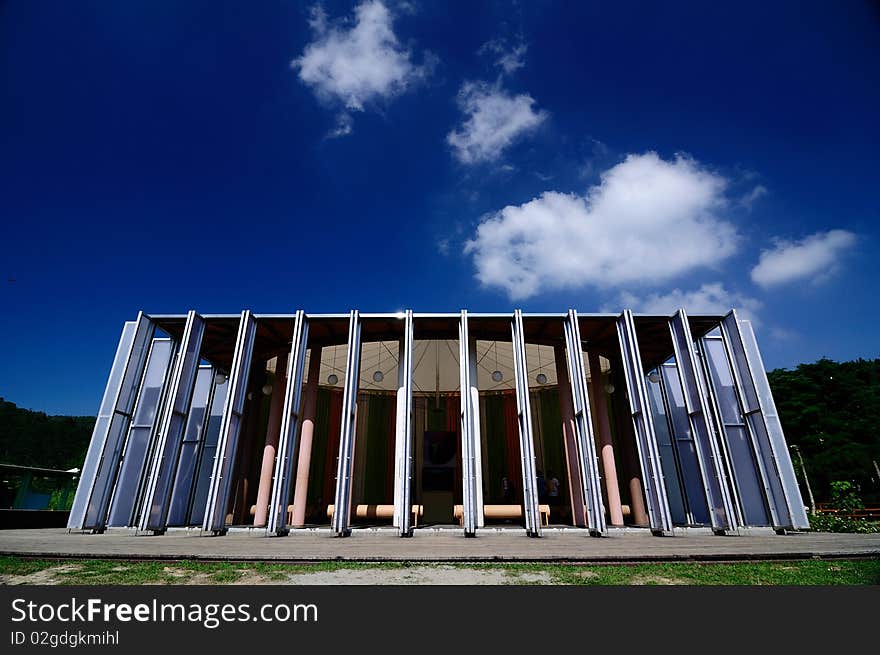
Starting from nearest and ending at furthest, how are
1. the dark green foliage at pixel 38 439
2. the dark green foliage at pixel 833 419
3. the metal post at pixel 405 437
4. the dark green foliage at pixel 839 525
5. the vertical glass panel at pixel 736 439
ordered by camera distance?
the metal post at pixel 405 437
the vertical glass panel at pixel 736 439
the dark green foliage at pixel 839 525
the dark green foliage at pixel 833 419
the dark green foliage at pixel 38 439

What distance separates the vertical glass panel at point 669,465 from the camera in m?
13.4

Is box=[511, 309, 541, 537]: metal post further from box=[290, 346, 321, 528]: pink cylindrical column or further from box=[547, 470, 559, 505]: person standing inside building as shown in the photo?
box=[290, 346, 321, 528]: pink cylindrical column

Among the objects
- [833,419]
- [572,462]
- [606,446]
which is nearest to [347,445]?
[572,462]

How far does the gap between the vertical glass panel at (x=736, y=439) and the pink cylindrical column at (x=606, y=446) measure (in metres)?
2.98

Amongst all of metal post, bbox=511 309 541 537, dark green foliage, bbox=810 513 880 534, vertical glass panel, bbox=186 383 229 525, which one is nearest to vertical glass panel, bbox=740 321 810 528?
dark green foliage, bbox=810 513 880 534

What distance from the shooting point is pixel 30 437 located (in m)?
61.7

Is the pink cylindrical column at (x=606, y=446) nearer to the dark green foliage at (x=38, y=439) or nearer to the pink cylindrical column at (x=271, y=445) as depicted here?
the pink cylindrical column at (x=271, y=445)

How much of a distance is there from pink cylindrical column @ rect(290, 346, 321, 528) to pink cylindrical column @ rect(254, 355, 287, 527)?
85 centimetres

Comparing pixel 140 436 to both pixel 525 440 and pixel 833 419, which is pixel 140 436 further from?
pixel 833 419

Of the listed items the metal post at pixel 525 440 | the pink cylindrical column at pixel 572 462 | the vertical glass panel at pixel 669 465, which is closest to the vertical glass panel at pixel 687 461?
the vertical glass panel at pixel 669 465

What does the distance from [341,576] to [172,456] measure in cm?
955

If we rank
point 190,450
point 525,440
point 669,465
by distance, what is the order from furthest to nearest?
1. point 669,465
2. point 190,450
3. point 525,440

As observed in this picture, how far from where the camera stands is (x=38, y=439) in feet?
204

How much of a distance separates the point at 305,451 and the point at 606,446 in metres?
9.03
